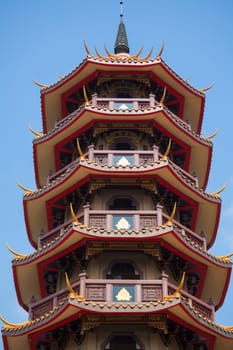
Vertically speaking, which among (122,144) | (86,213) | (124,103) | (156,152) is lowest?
(86,213)

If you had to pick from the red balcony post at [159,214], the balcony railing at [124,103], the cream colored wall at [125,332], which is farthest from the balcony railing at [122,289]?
the balcony railing at [124,103]

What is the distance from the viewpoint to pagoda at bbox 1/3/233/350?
27172mm

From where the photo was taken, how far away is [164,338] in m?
27.2

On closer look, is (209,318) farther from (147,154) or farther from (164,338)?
(147,154)

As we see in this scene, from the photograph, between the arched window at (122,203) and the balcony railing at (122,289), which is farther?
the arched window at (122,203)

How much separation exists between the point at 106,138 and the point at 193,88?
5.70 metres

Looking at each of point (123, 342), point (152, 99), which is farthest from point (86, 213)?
point (152, 99)

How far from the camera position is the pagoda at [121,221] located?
89.1 feet

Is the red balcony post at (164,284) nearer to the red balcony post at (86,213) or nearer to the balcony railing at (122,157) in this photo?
the red balcony post at (86,213)

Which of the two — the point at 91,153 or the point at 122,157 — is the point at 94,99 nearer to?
the point at 91,153

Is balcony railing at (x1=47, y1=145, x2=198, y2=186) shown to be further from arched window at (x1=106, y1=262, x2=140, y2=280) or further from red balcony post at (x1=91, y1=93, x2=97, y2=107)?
arched window at (x1=106, y1=262, x2=140, y2=280)

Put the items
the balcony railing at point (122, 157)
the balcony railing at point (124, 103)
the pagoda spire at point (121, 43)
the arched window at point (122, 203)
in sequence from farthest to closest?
the pagoda spire at point (121, 43), the balcony railing at point (124, 103), the balcony railing at point (122, 157), the arched window at point (122, 203)

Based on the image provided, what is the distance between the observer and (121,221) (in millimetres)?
29734

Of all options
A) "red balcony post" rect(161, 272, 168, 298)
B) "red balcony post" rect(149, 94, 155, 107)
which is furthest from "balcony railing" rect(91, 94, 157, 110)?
"red balcony post" rect(161, 272, 168, 298)
